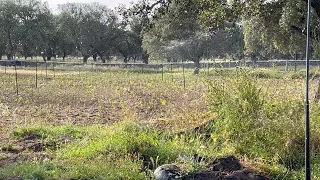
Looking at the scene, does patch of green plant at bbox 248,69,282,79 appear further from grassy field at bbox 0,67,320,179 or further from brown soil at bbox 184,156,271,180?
brown soil at bbox 184,156,271,180

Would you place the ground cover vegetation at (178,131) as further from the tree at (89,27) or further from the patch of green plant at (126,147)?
the tree at (89,27)

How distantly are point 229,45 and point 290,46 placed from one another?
802 inches

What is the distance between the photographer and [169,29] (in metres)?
36.7

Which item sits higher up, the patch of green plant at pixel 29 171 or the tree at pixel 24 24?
the tree at pixel 24 24

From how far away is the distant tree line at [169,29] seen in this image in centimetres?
971

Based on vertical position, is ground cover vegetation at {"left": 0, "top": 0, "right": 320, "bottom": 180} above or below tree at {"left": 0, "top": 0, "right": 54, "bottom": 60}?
below

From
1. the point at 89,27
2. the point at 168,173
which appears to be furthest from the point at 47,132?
the point at 89,27

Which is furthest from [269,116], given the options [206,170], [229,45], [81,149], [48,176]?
[229,45]

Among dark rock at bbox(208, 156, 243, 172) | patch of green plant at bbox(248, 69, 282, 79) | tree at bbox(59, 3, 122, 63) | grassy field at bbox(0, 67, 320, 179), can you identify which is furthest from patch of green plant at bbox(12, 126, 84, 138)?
tree at bbox(59, 3, 122, 63)

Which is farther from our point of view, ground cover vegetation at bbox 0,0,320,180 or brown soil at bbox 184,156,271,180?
ground cover vegetation at bbox 0,0,320,180

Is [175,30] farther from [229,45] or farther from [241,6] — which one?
[241,6]

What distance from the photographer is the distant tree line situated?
31.9 ft

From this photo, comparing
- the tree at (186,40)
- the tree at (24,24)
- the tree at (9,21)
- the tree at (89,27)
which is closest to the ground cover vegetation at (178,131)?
the tree at (186,40)

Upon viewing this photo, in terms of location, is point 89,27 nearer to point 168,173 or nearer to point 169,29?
point 169,29
